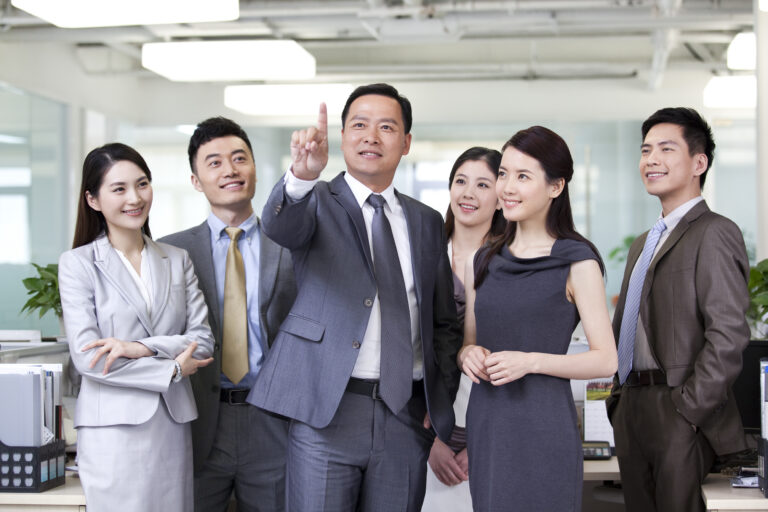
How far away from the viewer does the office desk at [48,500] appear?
8.64 feet

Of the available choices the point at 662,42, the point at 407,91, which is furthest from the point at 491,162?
the point at 407,91

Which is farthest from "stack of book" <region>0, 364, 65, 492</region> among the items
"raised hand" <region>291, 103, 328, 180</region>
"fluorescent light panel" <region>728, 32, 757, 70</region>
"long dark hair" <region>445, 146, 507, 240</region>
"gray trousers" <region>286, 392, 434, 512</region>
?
"fluorescent light panel" <region>728, 32, 757, 70</region>

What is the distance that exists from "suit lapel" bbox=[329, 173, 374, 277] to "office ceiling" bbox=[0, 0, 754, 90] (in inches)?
185

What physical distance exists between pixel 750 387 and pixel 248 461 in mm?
1795

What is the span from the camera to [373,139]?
248 centimetres

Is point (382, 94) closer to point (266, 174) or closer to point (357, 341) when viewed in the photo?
point (357, 341)

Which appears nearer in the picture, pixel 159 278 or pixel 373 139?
pixel 373 139

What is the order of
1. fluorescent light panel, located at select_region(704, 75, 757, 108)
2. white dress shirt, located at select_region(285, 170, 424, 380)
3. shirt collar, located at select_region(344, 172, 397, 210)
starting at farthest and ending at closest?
fluorescent light panel, located at select_region(704, 75, 757, 108) < shirt collar, located at select_region(344, 172, 397, 210) < white dress shirt, located at select_region(285, 170, 424, 380)

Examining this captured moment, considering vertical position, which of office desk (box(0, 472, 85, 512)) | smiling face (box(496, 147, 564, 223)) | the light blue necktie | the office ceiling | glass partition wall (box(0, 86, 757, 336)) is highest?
the office ceiling

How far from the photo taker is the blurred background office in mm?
7312

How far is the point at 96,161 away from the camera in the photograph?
8.86 ft

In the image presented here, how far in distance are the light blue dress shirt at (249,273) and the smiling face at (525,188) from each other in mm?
1005

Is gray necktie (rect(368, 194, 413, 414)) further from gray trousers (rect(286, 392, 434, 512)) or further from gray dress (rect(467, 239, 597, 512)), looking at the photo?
gray dress (rect(467, 239, 597, 512))

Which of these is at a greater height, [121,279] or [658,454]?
[121,279]
